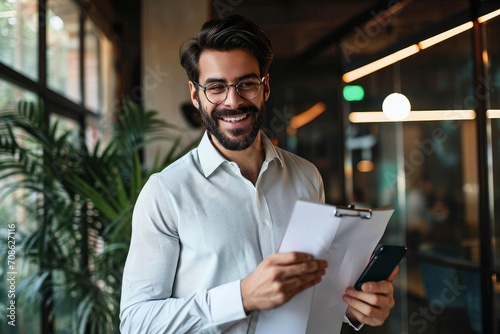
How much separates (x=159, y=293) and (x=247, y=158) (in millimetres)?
388

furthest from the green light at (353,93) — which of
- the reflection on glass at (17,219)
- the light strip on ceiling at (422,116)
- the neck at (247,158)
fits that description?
the neck at (247,158)

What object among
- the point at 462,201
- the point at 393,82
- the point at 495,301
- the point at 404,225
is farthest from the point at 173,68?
the point at 495,301

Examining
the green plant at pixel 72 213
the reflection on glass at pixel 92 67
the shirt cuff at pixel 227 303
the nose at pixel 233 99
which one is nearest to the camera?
the shirt cuff at pixel 227 303

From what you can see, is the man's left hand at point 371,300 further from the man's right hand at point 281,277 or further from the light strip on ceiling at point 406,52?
the light strip on ceiling at point 406,52

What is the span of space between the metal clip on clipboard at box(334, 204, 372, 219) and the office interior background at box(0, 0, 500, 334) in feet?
6.72

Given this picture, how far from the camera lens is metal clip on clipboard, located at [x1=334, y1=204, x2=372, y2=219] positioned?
1.07m

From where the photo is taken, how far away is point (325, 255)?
1.16 meters

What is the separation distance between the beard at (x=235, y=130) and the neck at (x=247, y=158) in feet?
0.22

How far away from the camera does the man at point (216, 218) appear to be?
4.05 feet

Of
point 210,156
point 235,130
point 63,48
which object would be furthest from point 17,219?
point 235,130

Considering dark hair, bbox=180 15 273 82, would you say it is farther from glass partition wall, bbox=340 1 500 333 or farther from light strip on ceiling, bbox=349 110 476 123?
light strip on ceiling, bbox=349 110 476 123

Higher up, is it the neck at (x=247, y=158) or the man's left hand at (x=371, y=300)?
the neck at (x=247, y=158)

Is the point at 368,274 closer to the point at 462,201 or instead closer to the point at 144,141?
the point at 144,141

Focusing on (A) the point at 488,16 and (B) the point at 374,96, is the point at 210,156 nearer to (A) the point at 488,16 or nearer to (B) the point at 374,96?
(A) the point at 488,16
